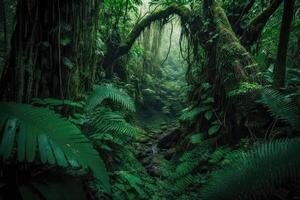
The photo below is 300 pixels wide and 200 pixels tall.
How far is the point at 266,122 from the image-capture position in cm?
274

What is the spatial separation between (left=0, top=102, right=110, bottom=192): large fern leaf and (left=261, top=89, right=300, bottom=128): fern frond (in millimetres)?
1685

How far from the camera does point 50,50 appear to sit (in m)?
2.62

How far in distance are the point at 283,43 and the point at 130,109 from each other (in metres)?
2.06

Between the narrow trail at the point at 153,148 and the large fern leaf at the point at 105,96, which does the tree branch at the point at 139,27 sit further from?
the large fern leaf at the point at 105,96

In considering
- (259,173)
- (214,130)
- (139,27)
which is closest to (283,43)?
(214,130)

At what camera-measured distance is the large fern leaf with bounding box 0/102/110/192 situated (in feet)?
4.84

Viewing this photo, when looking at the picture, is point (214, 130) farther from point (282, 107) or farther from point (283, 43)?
point (283, 43)

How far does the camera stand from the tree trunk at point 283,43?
2.62m

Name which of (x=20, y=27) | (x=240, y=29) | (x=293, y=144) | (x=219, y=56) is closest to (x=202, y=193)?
(x=293, y=144)

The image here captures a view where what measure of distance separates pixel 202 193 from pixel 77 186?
0.95 m

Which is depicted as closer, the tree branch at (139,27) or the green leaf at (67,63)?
the green leaf at (67,63)

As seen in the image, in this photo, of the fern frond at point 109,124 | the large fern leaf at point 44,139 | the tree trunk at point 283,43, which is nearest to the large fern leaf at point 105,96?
the fern frond at point 109,124

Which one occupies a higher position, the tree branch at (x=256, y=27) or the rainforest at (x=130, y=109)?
the tree branch at (x=256, y=27)

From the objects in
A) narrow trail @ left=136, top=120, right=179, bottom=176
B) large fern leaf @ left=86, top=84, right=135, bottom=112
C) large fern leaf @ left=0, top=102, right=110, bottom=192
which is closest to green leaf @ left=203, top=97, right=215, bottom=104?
large fern leaf @ left=86, top=84, right=135, bottom=112
